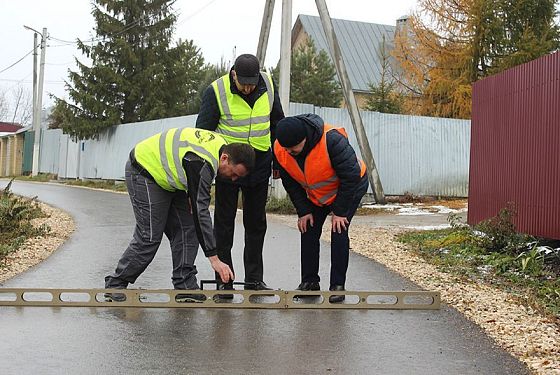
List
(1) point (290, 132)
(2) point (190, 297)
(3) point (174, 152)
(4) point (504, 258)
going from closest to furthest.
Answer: (3) point (174, 152), (1) point (290, 132), (2) point (190, 297), (4) point (504, 258)

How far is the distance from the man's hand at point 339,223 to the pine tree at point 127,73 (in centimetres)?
2884

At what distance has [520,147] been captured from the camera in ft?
33.9

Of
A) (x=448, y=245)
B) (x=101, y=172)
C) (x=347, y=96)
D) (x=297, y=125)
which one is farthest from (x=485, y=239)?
(x=101, y=172)

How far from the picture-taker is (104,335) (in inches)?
196

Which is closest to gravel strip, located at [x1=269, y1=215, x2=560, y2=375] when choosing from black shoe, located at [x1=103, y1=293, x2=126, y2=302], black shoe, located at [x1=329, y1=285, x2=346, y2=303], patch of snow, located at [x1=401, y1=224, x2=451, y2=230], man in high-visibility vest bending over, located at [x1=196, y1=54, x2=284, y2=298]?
black shoe, located at [x1=329, y1=285, x2=346, y2=303]

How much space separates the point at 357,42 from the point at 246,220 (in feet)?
139

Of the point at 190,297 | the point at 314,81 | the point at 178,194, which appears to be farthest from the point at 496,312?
the point at 314,81

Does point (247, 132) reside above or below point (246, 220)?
above

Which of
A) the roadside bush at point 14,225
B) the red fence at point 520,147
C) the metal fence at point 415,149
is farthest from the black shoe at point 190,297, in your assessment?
the metal fence at point 415,149

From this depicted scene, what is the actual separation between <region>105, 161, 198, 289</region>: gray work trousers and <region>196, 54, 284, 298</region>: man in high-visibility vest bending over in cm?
32

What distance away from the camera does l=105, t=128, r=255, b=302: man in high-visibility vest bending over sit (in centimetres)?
563

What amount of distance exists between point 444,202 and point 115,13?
21.2 m

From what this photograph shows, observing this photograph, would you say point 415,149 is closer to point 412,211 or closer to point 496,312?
point 412,211

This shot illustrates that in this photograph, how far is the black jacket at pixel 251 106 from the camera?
6.35 metres
